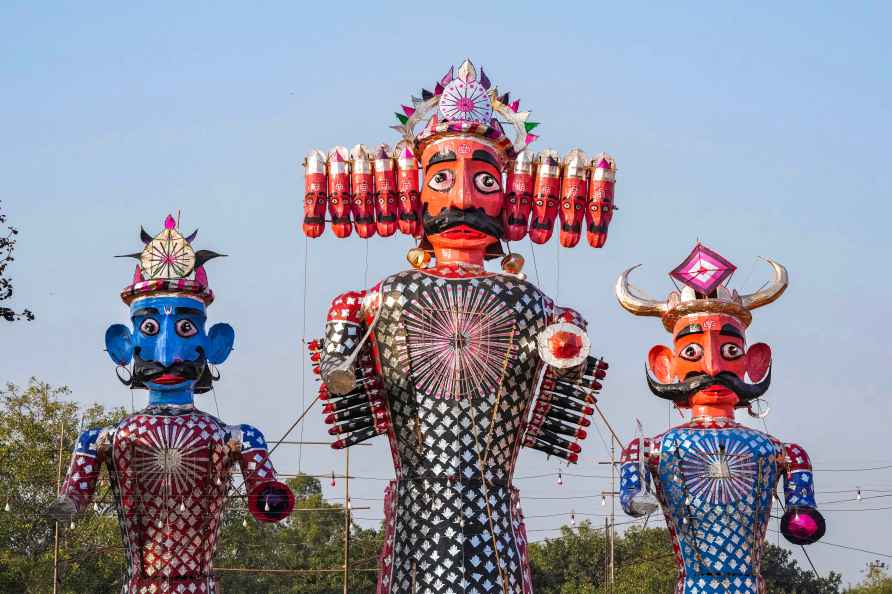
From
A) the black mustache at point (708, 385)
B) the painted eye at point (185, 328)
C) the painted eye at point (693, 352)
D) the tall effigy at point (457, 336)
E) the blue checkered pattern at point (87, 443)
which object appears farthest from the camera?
the painted eye at point (693, 352)

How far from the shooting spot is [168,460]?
50.3 ft

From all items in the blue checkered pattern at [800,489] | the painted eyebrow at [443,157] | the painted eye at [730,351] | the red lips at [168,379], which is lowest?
the blue checkered pattern at [800,489]

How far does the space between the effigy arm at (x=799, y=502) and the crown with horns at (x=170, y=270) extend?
6.07 meters

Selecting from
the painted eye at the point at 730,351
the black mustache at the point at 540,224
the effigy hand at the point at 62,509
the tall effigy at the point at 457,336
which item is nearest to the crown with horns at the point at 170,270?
the tall effigy at the point at 457,336

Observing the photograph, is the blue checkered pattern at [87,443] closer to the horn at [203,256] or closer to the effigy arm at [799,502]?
the horn at [203,256]

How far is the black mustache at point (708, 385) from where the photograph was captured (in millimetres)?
16328

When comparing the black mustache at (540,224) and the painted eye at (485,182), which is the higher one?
the painted eye at (485,182)

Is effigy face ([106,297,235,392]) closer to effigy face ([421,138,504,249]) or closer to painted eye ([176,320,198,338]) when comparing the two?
painted eye ([176,320,198,338])

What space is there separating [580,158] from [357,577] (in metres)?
16.8

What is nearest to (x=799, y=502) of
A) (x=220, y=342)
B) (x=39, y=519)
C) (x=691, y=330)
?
(x=691, y=330)

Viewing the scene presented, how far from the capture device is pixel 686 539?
16.1 meters

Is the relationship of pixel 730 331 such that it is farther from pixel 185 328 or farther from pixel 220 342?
pixel 185 328

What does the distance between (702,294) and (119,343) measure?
5.92 meters

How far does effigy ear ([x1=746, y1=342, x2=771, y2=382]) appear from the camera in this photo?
16.7 m
